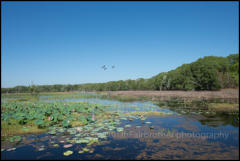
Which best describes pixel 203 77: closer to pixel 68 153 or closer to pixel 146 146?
pixel 146 146

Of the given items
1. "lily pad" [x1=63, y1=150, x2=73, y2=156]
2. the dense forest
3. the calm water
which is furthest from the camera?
the dense forest

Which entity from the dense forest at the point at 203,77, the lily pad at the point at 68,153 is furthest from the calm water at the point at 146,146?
the dense forest at the point at 203,77

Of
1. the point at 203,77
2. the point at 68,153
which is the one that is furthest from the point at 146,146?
the point at 203,77

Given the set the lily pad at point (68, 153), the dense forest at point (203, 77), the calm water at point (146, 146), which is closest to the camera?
the calm water at point (146, 146)

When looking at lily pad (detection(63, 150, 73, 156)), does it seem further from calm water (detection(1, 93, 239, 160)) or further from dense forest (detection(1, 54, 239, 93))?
dense forest (detection(1, 54, 239, 93))

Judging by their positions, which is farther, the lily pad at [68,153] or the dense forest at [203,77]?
the dense forest at [203,77]

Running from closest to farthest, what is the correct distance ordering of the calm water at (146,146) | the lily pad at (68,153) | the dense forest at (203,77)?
the calm water at (146,146)
the lily pad at (68,153)
the dense forest at (203,77)

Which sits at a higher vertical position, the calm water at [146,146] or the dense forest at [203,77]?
the dense forest at [203,77]

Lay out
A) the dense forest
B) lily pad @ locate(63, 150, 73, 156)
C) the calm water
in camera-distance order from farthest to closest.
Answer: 1. the dense forest
2. lily pad @ locate(63, 150, 73, 156)
3. the calm water

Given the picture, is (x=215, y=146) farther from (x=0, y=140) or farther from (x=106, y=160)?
(x=0, y=140)

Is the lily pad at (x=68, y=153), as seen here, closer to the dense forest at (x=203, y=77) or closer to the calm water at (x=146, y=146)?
the calm water at (x=146, y=146)

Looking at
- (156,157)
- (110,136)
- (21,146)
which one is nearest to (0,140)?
(21,146)

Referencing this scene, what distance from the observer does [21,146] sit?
299 inches

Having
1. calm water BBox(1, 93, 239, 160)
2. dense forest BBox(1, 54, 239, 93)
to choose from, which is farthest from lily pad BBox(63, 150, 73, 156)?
dense forest BBox(1, 54, 239, 93)
